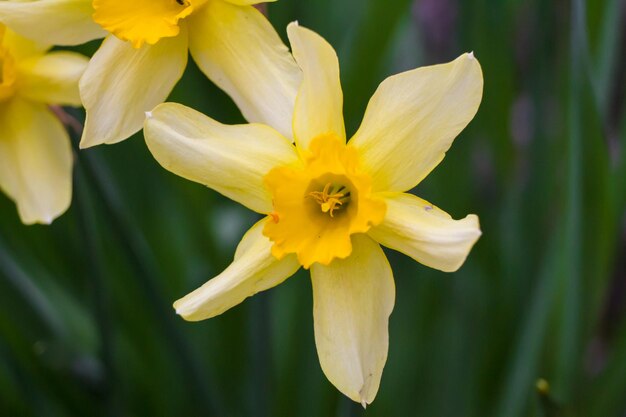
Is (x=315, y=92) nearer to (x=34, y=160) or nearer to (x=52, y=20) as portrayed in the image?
(x=52, y=20)

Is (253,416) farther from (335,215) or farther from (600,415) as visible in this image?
(600,415)

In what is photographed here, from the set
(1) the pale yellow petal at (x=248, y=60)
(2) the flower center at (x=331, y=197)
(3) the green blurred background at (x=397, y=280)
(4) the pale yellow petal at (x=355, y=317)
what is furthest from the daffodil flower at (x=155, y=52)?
(3) the green blurred background at (x=397, y=280)

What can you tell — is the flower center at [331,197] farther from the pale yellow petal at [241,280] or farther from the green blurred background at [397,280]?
the green blurred background at [397,280]

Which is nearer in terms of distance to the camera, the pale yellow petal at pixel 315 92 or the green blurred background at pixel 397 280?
the pale yellow petal at pixel 315 92

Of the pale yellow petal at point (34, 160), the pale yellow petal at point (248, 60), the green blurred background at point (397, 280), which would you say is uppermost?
the pale yellow petal at point (248, 60)

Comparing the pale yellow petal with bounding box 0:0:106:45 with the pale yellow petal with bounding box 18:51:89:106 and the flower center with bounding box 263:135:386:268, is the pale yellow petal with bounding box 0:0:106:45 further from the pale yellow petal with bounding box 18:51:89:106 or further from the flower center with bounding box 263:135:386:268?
the flower center with bounding box 263:135:386:268

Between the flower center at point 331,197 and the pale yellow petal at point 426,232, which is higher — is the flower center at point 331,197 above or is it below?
below

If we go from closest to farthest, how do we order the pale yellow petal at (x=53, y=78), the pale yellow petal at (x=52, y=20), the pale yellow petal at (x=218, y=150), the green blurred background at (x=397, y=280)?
the pale yellow petal at (x=218, y=150) < the pale yellow petal at (x=52, y=20) < the pale yellow petal at (x=53, y=78) < the green blurred background at (x=397, y=280)

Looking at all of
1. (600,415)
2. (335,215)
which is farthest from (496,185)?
(335,215)
